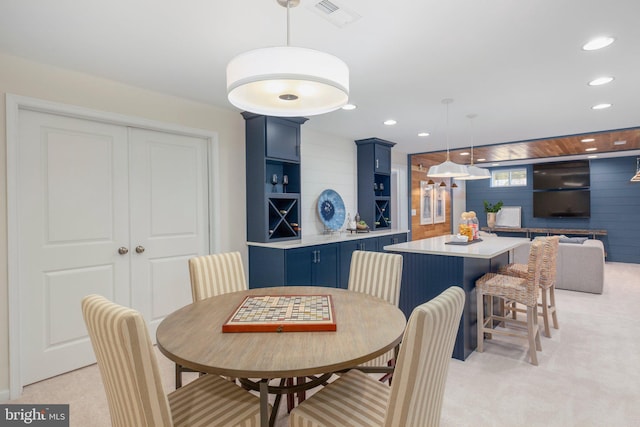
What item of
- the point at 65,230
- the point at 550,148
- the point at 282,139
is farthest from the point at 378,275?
the point at 550,148

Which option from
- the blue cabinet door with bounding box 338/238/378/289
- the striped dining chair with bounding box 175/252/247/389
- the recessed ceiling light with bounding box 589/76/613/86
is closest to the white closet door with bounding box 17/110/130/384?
the striped dining chair with bounding box 175/252/247/389

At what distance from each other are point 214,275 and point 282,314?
0.93 meters

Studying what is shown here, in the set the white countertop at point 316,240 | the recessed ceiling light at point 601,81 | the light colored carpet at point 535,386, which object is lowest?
the light colored carpet at point 535,386

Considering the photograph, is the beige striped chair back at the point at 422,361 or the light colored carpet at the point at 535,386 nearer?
the beige striped chair back at the point at 422,361

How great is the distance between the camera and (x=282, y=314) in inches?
67.1

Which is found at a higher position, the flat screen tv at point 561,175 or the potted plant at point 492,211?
the flat screen tv at point 561,175

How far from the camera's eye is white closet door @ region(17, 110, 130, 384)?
2.51 meters

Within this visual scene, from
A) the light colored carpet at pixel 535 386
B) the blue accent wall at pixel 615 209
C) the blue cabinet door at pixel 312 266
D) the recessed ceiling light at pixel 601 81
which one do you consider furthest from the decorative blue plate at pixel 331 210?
the blue accent wall at pixel 615 209

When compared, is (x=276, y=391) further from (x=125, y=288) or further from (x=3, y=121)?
(x=3, y=121)

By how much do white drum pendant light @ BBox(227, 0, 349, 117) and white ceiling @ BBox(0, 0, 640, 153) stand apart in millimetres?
465

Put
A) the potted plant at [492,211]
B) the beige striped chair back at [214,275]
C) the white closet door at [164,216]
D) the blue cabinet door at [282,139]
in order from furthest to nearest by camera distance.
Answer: the potted plant at [492,211]
the blue cabinet door at [282,139]
the white closet door at [164,216]
the beige striped chair back at [214,275]

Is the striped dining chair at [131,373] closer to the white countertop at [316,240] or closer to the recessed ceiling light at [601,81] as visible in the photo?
the white countertop at [316,240]

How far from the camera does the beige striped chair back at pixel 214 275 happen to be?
2.32m

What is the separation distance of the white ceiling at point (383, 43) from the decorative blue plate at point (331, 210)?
164 centimetres
